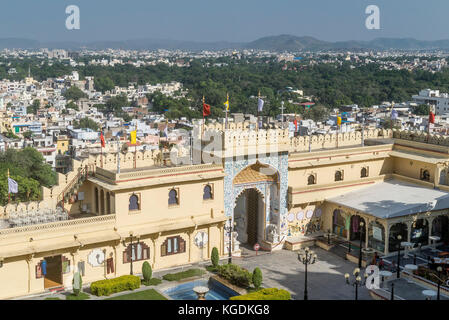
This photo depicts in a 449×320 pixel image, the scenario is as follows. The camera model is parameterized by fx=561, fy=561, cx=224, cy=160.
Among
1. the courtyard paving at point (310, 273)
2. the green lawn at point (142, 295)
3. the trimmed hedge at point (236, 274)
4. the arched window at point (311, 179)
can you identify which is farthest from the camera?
the arched window at point (311, 179)

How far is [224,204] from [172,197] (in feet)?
9.76

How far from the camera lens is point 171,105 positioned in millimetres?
122812

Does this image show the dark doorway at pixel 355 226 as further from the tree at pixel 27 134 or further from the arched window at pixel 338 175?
the tree at pixel 27 134

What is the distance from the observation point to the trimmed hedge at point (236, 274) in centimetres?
2438

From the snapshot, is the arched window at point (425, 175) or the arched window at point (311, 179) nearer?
the arched window at point (311, 179)

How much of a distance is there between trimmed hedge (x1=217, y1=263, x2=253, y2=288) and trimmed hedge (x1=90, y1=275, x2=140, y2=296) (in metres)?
3.85

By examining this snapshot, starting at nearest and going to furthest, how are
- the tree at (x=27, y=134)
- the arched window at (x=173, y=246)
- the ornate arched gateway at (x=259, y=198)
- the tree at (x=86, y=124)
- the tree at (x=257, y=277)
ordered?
the tree at (x=257, y=277) → the arched window at (x=173, y=246) → the ornate arched gateway at (x=259, y=198) → the tree at (x=27, y=134) → the tree at (x=86, y=124)

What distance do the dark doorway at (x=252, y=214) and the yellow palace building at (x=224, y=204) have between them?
6 centimetres

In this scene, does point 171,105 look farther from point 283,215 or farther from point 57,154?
point 283,215

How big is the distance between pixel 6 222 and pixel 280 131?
13935 millimetres

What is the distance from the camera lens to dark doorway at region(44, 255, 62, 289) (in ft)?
77.6

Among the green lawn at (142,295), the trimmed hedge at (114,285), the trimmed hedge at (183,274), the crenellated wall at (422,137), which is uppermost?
the crenellated wall at (422,137)

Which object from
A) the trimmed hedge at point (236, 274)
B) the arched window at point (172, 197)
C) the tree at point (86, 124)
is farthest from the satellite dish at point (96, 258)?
the tree at point (86, 124)
